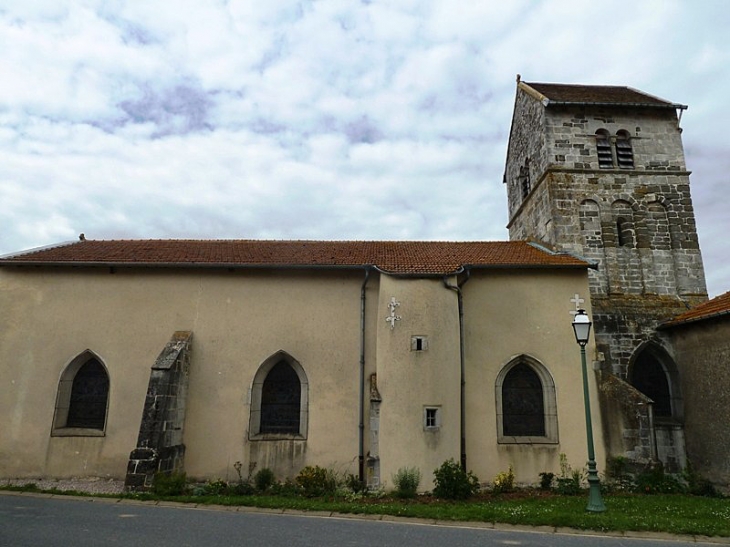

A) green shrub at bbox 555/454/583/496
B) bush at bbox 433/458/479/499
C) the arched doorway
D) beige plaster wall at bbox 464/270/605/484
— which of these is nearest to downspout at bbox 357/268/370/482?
bush at bbox 433/458/479/499

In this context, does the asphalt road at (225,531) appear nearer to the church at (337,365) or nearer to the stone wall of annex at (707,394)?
the church at (337,365)

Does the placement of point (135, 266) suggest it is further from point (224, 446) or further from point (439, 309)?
point (439, 309)

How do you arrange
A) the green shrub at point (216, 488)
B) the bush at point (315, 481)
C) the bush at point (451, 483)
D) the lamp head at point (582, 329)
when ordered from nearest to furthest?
the lamp head at point (582, 329) < the bush at point (451, 483) < the green shrub at point (216, 488) < the bush at point (315, 481)

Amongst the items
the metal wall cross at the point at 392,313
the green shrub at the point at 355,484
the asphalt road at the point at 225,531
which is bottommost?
the asphalt road at the point at 225,531

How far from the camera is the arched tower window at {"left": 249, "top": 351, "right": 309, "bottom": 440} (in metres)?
11.9

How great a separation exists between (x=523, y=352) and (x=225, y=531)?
8.25 metres

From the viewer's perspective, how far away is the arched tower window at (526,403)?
12.0 m

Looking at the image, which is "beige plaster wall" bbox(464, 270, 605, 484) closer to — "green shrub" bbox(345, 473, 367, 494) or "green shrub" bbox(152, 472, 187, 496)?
"green shrub" bbox(345, 473, 367, 494)

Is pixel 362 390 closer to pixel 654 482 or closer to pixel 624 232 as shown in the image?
pixel 654 482

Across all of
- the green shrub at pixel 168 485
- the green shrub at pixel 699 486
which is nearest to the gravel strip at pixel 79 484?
the green shrub at pixel 168 485

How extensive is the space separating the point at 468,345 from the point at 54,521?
915 centimetres

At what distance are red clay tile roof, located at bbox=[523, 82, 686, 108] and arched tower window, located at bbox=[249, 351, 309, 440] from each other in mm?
12596

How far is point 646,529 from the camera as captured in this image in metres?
7.67

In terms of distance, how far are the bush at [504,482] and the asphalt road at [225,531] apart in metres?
3.64
